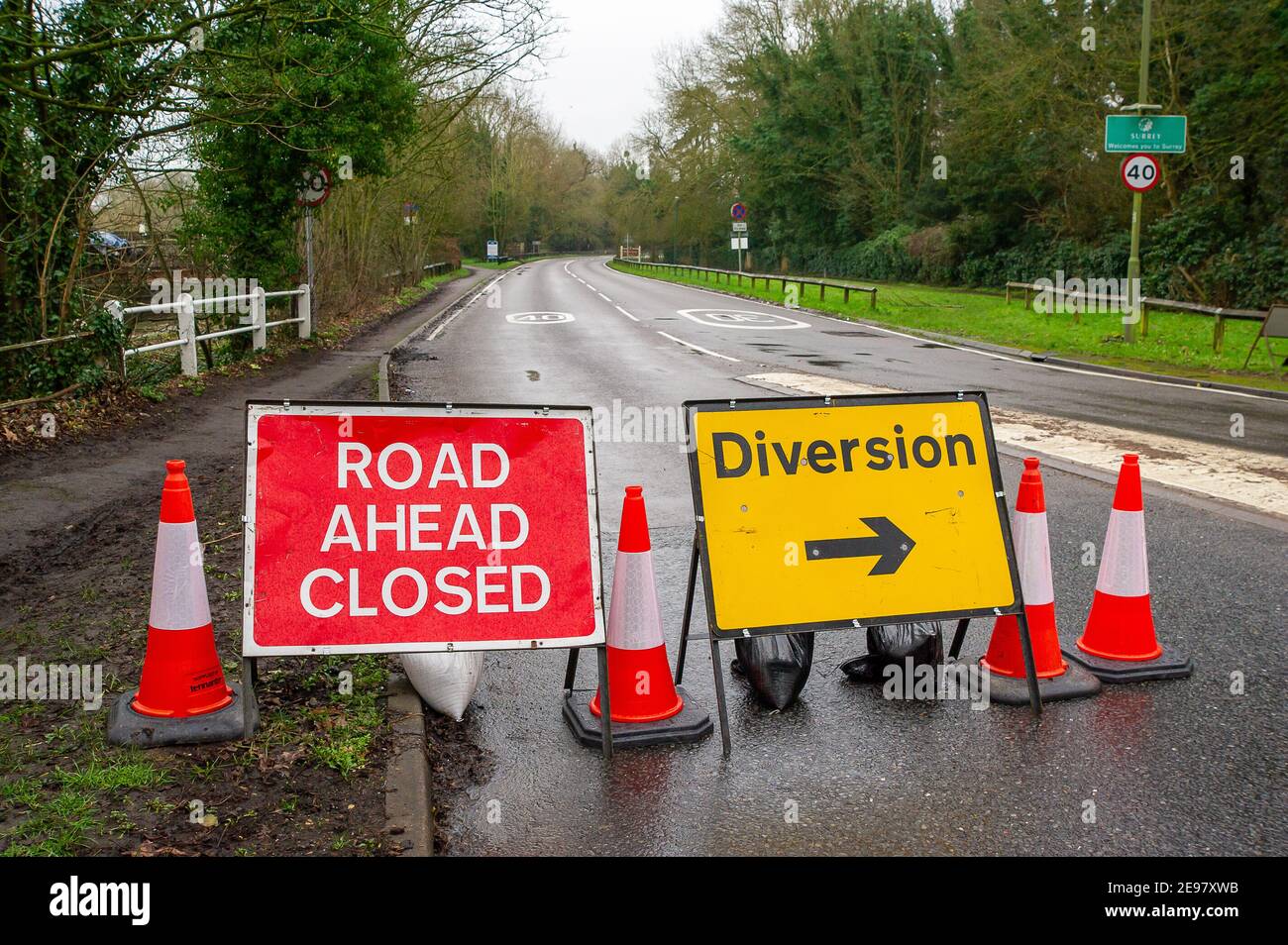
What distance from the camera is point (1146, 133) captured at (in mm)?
18938

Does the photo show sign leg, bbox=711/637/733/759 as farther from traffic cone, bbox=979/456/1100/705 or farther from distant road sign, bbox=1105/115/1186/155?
distant road sign, bbox=1105/115/1186/155

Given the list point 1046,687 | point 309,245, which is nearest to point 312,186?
point 309,245

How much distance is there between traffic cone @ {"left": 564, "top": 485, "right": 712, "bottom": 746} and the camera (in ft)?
14.8

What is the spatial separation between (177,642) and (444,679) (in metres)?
1.04

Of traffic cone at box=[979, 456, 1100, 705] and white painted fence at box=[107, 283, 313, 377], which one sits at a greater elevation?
white painted fence at box=[107, 283, 313, 377]

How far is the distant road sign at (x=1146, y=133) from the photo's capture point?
1886 centimetres

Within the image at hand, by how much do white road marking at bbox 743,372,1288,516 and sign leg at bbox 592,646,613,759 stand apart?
3775mm

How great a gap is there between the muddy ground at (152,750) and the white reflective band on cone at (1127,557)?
3057mm

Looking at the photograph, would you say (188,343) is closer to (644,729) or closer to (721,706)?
(644,729)

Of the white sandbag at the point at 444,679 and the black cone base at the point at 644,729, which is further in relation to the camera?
the white sandbag at the point at 444,679

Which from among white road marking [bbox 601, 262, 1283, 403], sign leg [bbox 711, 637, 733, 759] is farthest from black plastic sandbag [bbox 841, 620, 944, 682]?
white road marking [bbox 601, 262, 1283, 403]

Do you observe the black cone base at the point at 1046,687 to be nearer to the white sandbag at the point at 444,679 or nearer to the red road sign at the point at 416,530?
the red road sign at the point at 416,530

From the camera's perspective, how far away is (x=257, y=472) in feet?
14.2

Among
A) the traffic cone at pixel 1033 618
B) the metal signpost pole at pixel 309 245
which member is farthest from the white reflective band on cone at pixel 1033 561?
the metal signpost pole at pixel 309 245
